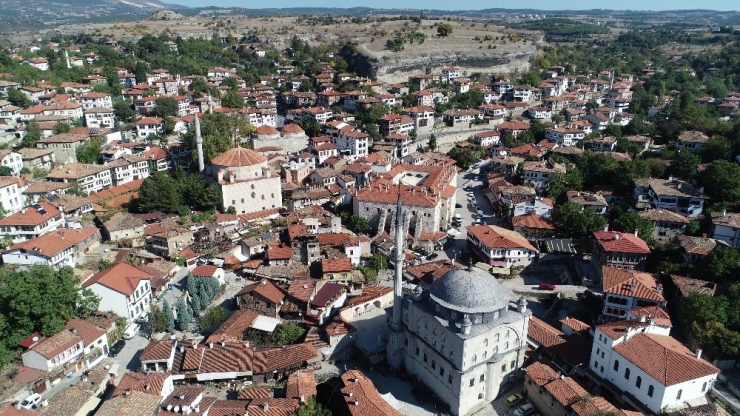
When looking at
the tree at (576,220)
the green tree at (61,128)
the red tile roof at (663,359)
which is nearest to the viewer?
the red tile roof at (663,359)

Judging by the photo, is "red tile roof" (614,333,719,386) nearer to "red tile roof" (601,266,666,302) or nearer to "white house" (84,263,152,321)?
"red tile roof" (601,266,666,302)

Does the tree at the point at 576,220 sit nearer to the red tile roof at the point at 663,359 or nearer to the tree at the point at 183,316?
the red tile roof at the point at 663,359

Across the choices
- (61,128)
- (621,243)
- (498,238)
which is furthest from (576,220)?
(61,128)

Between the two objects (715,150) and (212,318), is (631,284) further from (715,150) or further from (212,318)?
(715,150)

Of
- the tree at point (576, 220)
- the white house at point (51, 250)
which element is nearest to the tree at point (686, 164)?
the tree at point (576, 220)

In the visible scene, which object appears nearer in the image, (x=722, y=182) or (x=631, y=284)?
(x=631, y=284)

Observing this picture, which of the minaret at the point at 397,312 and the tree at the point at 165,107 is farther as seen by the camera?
the tree at the point at 165,107

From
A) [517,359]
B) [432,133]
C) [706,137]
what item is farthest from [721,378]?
[432,133]
